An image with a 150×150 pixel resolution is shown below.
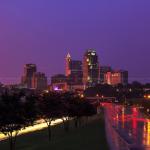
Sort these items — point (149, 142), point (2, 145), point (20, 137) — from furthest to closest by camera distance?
1. point (20, 137)
2. point (2, 145)
3. point (149, 142)

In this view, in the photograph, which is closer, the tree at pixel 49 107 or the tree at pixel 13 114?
the tree at pixel 13 114

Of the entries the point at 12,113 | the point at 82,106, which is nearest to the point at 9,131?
the point at 12,113

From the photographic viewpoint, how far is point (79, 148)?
36.5 metres

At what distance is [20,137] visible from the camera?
64.4 metres

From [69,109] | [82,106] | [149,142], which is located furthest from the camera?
[82,106]

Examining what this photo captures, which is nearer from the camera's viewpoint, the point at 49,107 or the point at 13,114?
the point at 13,114

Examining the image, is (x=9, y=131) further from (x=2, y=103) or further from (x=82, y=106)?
(x=82, y=106)

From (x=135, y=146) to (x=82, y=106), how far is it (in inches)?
2163

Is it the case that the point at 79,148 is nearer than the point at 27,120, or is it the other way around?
the point at 79,148

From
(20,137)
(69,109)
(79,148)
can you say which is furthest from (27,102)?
(69,109)

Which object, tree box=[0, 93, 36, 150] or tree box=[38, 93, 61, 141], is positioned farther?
tree box=[38, 93, 61, 141]

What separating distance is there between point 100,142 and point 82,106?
166ft

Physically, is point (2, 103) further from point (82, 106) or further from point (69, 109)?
point (82, 106)

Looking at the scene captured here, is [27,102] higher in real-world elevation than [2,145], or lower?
higher
